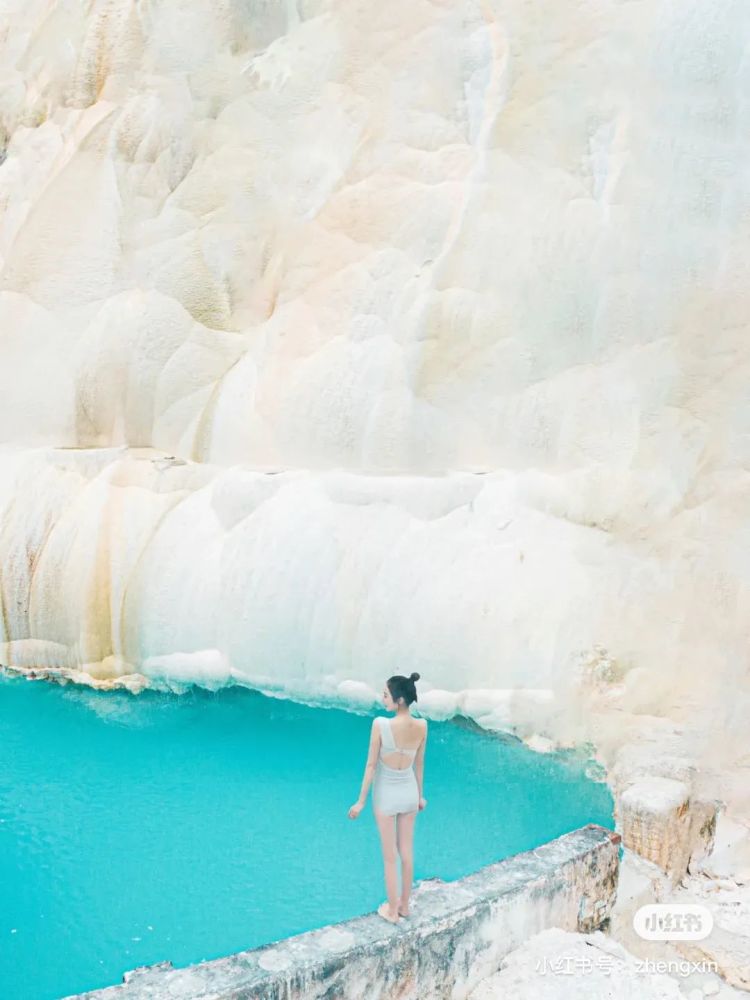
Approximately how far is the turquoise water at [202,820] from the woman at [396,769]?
141 centimetres

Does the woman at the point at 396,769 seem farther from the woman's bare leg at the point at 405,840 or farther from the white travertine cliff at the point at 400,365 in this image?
the white travertine cliff at the point at 400,365

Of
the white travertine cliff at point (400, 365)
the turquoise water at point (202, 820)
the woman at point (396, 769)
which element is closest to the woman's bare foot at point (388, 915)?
the woman at point (396, 769)

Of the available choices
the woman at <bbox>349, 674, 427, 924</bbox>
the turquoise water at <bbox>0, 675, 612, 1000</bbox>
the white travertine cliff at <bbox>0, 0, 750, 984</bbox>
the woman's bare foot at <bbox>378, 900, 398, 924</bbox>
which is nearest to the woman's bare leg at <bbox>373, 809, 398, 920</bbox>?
the woman at <bbox>349, 674, 427, 924</bbox>

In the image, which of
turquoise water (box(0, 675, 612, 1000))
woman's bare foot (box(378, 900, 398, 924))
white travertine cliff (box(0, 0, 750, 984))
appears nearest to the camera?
woman's bare foot (box(378, 900, 398, 924))

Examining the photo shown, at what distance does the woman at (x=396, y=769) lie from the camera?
3139 mm

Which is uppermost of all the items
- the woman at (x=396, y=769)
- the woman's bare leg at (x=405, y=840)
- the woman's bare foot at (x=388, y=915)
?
the woman at (x=396, y=769)

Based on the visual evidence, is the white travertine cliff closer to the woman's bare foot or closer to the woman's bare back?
the woman's bare foot

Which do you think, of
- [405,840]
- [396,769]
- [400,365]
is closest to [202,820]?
[405,840]

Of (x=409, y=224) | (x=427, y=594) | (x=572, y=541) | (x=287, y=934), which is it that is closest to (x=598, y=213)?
(x=409, y=224)

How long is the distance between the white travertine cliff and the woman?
107 inches

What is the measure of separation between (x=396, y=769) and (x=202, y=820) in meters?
2.41

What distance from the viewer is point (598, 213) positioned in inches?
278

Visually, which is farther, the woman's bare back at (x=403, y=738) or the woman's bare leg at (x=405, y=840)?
the woman's bare leg at (x=405, y=840)

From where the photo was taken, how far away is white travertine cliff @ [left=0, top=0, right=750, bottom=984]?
6.36 metres
